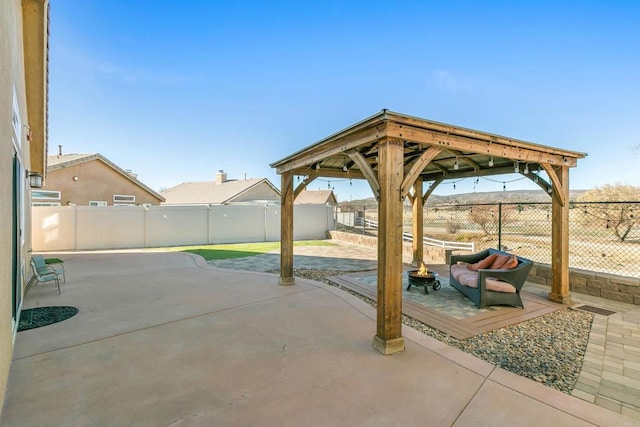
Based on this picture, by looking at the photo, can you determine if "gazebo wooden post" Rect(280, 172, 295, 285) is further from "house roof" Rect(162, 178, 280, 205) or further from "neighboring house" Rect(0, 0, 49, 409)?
"house roof" Rect(162, 178, 280, 205)

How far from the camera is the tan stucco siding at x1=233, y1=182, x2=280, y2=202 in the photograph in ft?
75.6

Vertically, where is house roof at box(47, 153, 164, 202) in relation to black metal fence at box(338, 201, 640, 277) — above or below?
above

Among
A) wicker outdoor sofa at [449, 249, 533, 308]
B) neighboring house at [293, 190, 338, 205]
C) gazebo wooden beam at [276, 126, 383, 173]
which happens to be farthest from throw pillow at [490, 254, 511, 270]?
neighboring house at [293, 190, 338, 205]

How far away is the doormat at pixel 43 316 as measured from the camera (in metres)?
4.25

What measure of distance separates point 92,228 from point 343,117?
53.6ft

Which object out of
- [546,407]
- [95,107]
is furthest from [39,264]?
[95,107]

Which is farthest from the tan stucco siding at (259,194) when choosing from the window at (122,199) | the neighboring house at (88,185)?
the window at (122,199)

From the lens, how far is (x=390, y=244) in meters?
3.43

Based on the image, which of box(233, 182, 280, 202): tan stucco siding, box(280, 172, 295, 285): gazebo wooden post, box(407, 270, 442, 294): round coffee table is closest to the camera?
box(407, 270, 442, 294): round coffee table

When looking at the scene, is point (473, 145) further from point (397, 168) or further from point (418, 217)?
point (418, 217)

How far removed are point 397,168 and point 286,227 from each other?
3.61 m

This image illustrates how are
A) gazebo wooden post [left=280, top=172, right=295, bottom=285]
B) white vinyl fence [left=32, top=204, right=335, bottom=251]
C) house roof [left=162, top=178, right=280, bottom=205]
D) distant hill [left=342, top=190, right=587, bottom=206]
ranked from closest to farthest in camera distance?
gazebo wooden post [left=280, top=172, right=295, bottom=285] < distant hill [left=342, top=190, right=587, bottom=206] < white vinyl fence [left=32, top=204, right=335, bottom=251] < house roof [left=162, top=178, right=280, bottom=205]

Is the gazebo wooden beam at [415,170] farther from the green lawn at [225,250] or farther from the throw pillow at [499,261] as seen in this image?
the green lawn at [225,250]

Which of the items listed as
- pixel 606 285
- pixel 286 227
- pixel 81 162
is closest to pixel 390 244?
pixel 286 227
